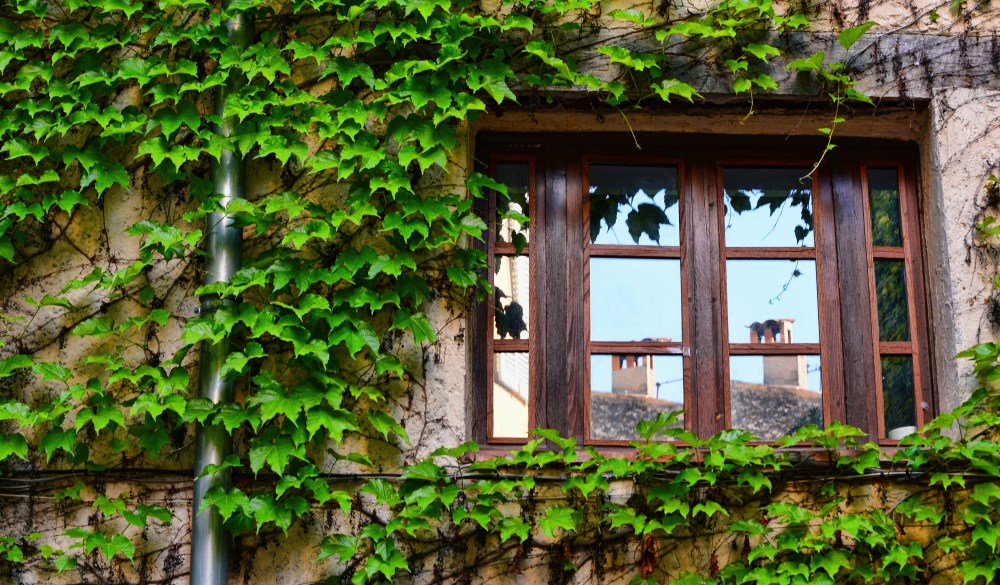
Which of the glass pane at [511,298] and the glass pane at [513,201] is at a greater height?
the glass pane at [513,201]

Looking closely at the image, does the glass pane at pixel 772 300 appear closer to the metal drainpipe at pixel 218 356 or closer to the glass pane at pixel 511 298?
the glass pane at pixel 511 298

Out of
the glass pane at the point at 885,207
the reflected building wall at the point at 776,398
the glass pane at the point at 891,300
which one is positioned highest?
the glass pane at the point at 885,207

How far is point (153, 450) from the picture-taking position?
12.6ft

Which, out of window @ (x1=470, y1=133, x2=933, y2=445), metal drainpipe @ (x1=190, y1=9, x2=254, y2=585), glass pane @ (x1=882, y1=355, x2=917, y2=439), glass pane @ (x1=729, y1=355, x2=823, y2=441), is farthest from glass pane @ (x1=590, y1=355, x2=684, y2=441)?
metal drainpipe @ (x1=190, y1=9, x2=254, y2=585)

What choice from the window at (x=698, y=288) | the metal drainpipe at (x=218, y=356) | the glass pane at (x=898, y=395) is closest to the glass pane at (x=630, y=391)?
the window at (x=698, y=288)

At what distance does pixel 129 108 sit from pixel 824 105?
8.53ft

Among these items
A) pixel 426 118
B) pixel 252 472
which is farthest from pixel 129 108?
pixel 252 472

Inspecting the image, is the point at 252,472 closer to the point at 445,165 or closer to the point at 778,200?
the point at 445,165

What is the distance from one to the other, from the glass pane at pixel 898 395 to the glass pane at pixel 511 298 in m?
1.34

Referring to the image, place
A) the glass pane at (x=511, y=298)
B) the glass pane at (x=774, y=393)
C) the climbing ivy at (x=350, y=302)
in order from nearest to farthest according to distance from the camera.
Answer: the climbing ivy at (x=350, y=302) < the glass pane at (x=774, y=393) < the glass pane at (x=511, y=298)

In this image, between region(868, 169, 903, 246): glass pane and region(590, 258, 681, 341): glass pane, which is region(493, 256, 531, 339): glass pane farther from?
region(868, 169, 903, 246): glass pane

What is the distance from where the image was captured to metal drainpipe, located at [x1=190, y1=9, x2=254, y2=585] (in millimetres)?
3760

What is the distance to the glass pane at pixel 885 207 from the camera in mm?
4172

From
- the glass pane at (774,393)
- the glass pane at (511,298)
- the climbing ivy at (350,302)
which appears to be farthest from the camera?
the glass pane at (511,298)
